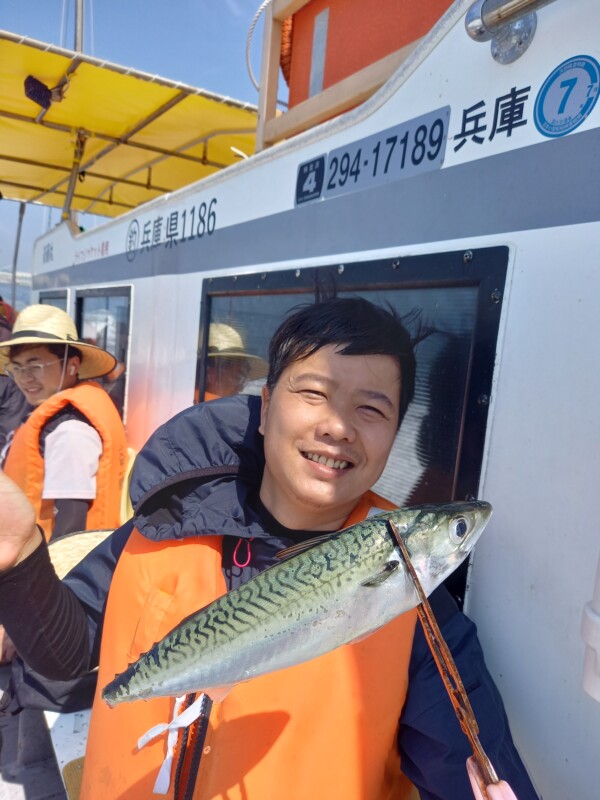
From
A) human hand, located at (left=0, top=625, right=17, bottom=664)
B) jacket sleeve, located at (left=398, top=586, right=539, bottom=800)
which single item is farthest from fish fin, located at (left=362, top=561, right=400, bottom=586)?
human hand, located at (left=0, top=625, right=17, bottom=664)

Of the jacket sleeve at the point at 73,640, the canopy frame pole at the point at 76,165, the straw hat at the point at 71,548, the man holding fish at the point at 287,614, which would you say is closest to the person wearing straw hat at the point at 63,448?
the straw hat at the point at 71,548

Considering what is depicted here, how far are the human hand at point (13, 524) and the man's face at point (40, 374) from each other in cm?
235

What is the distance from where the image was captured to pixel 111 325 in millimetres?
4828

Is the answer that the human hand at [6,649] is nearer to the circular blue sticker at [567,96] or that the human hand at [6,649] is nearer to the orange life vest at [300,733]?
the orange life vest at [300,733]

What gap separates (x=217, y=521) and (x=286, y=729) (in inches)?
21.4

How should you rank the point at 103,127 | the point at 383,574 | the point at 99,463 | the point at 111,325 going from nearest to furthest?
1. the point at 383,574
2. the point at 99,463
3. the point at 111,325
4. the point at 103,127

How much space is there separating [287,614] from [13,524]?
2.46 feet

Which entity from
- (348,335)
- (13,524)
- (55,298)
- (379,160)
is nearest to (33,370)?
(13,524)

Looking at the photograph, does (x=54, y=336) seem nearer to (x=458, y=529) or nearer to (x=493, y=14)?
(x=493, y=14)

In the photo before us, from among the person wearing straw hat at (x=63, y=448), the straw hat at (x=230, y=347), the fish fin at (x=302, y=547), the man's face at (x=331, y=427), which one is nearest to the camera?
the fish fin at (x=302, y=547)

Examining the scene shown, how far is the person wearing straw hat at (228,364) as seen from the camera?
2732 mm

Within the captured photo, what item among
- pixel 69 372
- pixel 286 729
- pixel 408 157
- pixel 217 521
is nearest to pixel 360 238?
pixel 408 157

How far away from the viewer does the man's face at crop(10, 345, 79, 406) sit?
11.4 ft

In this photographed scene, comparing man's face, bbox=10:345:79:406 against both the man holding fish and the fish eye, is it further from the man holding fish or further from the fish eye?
the fish eye
